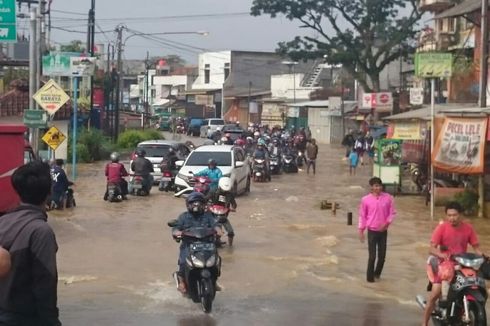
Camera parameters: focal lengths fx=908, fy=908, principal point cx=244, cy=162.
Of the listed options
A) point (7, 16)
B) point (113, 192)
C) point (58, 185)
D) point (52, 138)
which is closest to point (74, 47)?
point (52, 138)

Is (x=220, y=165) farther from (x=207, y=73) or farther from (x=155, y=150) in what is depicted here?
(x=207, y=73)

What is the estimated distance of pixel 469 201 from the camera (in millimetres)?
21938

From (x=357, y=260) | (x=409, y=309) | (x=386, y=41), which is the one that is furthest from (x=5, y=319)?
(x=386, y=41)

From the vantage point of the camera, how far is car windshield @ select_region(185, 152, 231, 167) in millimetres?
26781

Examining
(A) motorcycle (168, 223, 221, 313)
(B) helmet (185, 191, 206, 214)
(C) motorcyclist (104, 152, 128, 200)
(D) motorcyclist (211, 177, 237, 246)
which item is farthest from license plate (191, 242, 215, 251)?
(C) motorcyclist (104, 152, 128, 200)

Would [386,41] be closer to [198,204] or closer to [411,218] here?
[411,218]

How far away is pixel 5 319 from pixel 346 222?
54.2 ft

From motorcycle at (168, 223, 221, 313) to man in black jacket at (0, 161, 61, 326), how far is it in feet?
17.7

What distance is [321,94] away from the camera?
7569cm

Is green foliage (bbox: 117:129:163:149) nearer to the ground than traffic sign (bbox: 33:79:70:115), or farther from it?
nearer to the ground

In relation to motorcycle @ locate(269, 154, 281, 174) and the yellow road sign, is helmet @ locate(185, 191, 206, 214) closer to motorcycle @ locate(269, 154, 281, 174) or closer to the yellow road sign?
the yellow road sign

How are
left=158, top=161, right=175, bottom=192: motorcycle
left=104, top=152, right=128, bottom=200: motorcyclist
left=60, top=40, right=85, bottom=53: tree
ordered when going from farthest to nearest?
1. left=60, top=40, right=85, bottom=53: tree
2. left=158, top=161, right=175, bottom=192: motorcycle
3. left=104, top=152, right=128, bottom=200: motorcyclist

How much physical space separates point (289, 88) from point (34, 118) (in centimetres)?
5941

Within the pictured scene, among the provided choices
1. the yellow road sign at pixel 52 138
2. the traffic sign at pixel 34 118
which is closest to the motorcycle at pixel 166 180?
the yellow road sign at pixel 52 138
